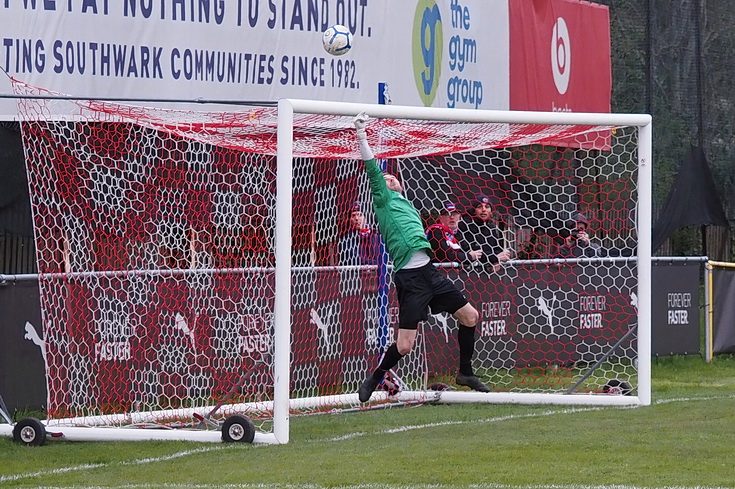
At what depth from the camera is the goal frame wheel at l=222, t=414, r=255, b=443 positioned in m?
8.65

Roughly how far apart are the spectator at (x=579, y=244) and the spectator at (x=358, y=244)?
1.99 meters

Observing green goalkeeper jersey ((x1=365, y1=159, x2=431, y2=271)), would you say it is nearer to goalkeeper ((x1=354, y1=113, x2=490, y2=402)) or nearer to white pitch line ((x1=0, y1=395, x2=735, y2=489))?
goalkeeper ((x1=354, y1=113, x2=490, y2=402))

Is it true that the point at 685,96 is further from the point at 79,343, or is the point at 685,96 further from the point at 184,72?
the point at 79,343

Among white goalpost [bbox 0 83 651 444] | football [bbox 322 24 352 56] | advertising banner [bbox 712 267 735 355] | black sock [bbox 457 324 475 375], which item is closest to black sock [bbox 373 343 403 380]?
white goalpost [bbox 0 83 651 444]

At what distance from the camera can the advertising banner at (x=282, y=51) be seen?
11.3 meters

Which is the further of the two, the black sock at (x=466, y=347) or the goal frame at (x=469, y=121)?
the black sock at (x=466, y=347)

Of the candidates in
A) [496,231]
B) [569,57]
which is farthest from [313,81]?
[569,57]

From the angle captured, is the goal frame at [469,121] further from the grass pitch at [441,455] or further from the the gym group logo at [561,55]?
the the gym group logo at [561,55]

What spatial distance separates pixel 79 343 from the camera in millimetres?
9938

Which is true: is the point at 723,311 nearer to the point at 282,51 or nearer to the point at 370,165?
the point at 282,51

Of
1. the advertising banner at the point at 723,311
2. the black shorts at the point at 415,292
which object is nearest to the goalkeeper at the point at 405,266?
Answer: the black shorts at the point at 415,292

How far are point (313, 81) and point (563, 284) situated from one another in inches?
132

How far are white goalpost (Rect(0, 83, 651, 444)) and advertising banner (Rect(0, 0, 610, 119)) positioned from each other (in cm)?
65

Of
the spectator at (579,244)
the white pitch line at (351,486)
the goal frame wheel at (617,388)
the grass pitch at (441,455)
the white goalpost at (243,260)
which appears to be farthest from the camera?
the spectator at (579,244)
